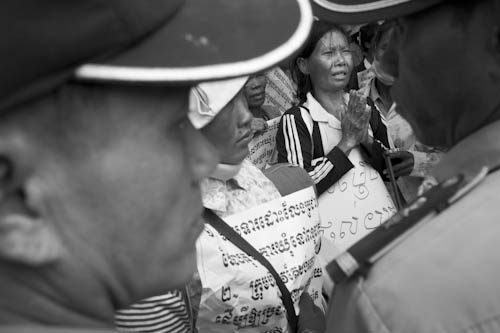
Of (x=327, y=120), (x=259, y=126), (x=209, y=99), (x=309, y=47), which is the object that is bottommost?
(x=327, y=120)

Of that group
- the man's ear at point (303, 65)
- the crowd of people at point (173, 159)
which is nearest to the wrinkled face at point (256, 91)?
the man's ear at point (303, 65)

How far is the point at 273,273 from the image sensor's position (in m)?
2.35

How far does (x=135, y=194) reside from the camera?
3.00ft

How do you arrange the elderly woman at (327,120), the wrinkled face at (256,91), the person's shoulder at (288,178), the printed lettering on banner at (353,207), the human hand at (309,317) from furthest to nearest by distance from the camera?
the wrinkled face at (256,91)
the elderly woman at (327,120)
the printed lettering on banner at (353,207)
the person's shoulder at (288,178)
the human hand at (309,317)

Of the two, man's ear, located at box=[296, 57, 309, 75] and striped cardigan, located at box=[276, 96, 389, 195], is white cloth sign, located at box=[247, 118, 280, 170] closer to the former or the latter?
striped cardigan, located at box=[276, 96, 389, 195]

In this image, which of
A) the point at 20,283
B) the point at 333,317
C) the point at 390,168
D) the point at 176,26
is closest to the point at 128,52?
the point at 176,26

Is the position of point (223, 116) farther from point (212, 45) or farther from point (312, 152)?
point (212, 45)

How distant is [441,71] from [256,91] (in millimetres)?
3393

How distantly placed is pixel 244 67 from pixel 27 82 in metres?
0.28

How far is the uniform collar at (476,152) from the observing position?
1411mm

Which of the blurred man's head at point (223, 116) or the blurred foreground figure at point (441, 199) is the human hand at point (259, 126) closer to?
the blurred man's head at point (223, 116)

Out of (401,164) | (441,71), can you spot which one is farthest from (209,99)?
(401,164)

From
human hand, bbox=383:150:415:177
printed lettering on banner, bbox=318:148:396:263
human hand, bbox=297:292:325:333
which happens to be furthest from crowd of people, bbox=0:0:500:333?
human hand, bbox=383:150:415:177

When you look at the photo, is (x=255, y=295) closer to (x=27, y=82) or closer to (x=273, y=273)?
(x=273, y=273)
